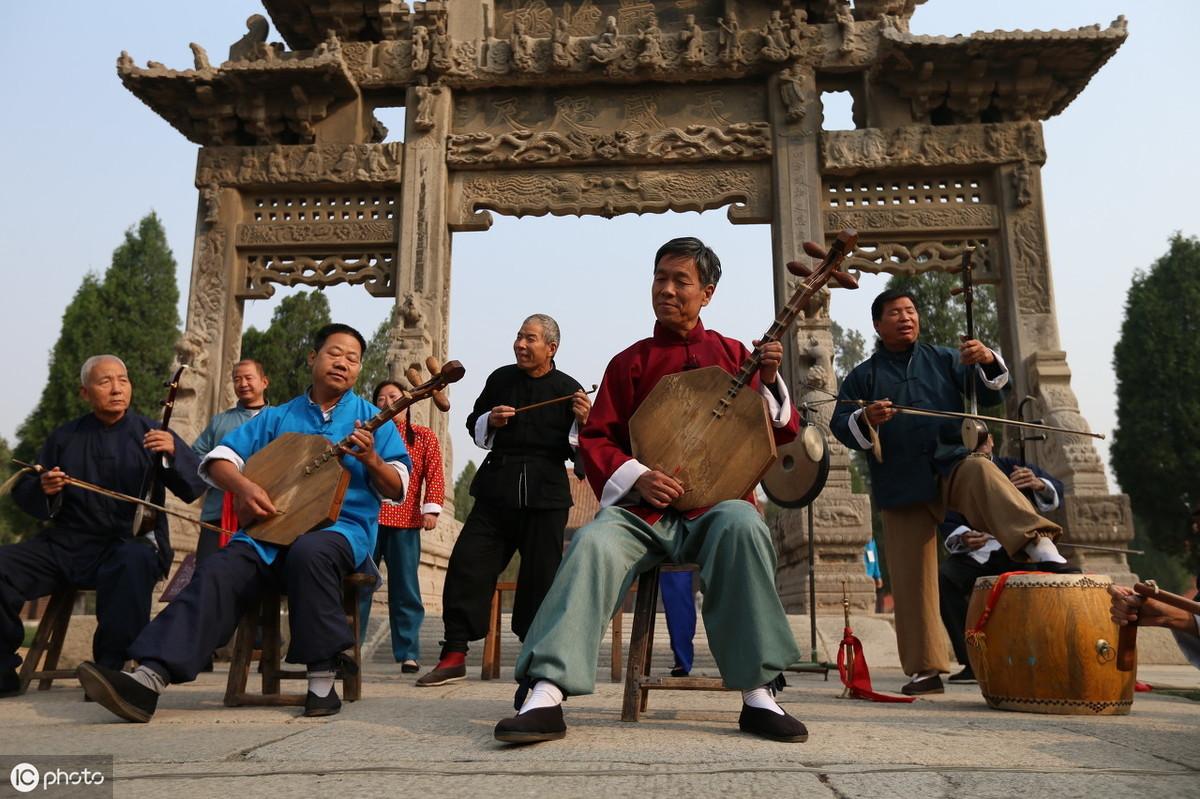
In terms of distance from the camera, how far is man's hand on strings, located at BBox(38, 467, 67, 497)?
3934mm

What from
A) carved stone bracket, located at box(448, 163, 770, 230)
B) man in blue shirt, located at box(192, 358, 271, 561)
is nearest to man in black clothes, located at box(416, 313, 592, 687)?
man in blue shirt, located at box(192, 358, 271, 561)

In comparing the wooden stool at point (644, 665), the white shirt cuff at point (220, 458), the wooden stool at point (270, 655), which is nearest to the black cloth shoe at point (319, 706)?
the wooden stool at point (270, 655)

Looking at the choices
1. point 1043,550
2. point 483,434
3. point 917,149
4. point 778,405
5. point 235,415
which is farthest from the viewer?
point 917,149

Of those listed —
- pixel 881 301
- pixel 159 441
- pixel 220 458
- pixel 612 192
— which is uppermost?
pixel 612 192

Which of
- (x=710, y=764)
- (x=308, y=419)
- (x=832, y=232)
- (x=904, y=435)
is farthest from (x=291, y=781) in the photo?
(x=832, y=232)

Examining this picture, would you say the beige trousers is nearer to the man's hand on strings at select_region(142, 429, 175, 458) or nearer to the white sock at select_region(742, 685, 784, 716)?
the white sock at select_region(742, 685, 784, 716)

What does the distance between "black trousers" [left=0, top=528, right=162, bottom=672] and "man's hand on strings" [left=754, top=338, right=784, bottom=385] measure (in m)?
2.93

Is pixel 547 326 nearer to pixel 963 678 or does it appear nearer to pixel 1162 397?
pixel 963 678

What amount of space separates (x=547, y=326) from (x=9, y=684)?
2.92 meters

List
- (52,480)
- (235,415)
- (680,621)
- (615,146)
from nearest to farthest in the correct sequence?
(52,480) → (680,621) → (235,415) → (615,146)

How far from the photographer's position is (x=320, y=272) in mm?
9711

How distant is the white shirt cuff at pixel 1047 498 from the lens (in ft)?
14.1

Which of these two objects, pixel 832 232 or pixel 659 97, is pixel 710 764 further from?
pixel 659 97

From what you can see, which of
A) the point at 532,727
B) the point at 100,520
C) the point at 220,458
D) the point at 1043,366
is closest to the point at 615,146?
the point at 1043,366
